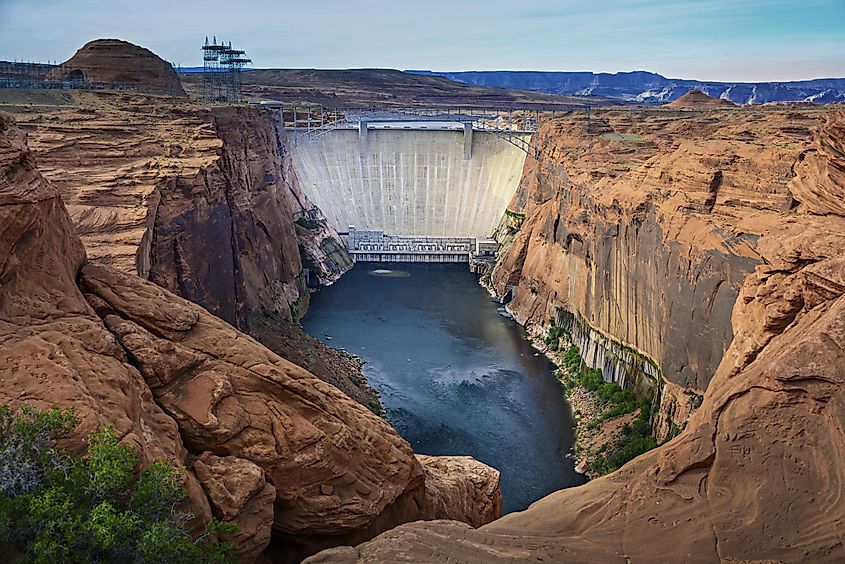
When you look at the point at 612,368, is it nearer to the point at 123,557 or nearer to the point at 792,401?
the point at 792,401

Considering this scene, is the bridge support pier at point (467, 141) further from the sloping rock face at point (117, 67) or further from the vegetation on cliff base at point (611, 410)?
the vegetation on cliff base at point (611, 410)

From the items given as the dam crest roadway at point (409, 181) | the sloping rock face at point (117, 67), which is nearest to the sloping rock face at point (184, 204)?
the sloping rock face at point (117, 67)

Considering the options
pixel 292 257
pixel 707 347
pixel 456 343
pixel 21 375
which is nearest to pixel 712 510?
pixel 21 375

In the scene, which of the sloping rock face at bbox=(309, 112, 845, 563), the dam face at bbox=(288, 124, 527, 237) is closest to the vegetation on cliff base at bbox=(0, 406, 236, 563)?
the sloping rock face at bbox=(309, 112, 845, 563)

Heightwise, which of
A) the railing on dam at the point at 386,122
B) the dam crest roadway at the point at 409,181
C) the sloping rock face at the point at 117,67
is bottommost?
the dam crest roadway at the point at 409,181

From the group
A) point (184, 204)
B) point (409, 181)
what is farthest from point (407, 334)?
point (409, 181)

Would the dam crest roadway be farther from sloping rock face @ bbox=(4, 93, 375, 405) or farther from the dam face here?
sloping rock face @ bbox=(4, 93, 375, 405)
